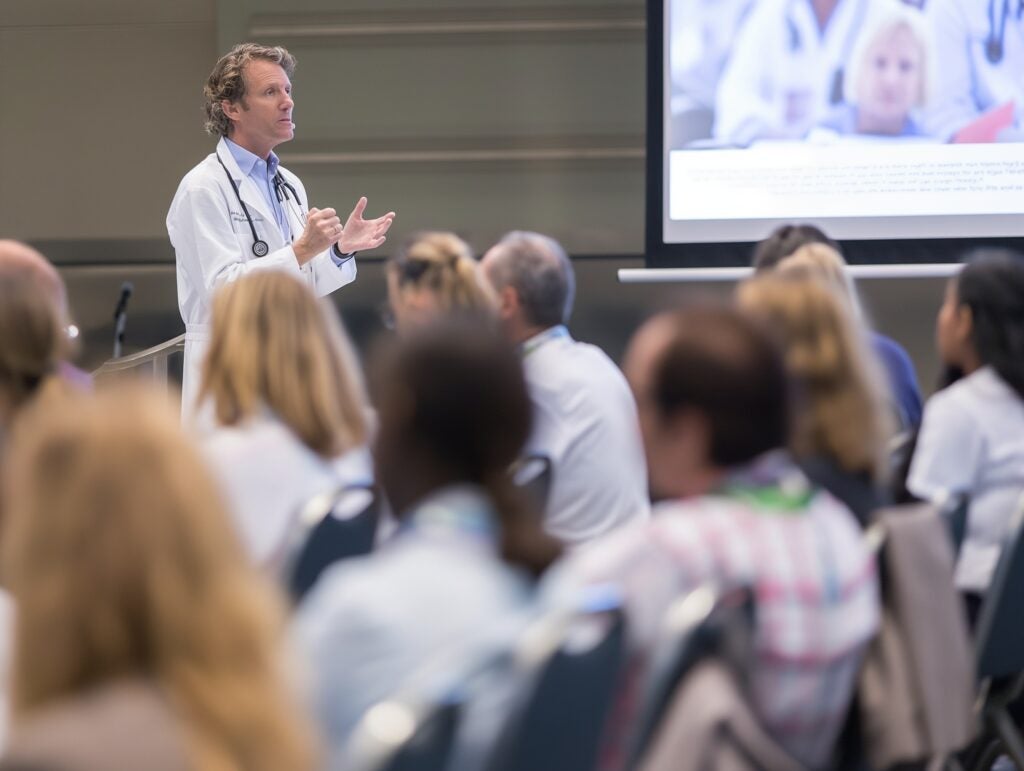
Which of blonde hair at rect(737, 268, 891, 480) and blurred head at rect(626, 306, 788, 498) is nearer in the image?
blurred head at rect(626, 306, 788, 498)

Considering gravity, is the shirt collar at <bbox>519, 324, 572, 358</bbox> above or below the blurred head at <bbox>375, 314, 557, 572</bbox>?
below

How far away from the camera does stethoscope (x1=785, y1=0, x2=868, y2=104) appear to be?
17.9 feet

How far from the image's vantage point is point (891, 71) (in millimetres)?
5496

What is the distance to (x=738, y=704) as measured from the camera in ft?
4.61

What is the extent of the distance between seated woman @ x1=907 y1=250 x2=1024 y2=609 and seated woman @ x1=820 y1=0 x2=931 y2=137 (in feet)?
10.3

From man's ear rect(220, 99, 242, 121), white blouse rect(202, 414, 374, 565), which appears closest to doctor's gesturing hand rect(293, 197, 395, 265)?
man's ear rect(220, 99, 242, 121)

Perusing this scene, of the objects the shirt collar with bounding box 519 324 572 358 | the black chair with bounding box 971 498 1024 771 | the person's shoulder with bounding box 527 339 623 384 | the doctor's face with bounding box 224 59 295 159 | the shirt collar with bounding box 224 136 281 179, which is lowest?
the black chair with bounding box 971 498 1024 771

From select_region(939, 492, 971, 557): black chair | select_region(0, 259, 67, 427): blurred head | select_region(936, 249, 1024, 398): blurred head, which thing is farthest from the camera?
select_region(936, 249, 1024, 398): blurred head

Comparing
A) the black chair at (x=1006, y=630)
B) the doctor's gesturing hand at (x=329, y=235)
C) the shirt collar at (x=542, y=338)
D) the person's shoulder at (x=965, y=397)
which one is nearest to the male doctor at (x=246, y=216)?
the doctor's gesturing hand at (x=329, y=235)

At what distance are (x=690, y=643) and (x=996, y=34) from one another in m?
4.70

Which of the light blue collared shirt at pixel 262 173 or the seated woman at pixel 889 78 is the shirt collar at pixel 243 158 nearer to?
the light blue collared shirt at pixel 262 173

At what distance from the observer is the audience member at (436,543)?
4.25ft

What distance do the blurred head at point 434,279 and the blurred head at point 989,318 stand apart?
877mm

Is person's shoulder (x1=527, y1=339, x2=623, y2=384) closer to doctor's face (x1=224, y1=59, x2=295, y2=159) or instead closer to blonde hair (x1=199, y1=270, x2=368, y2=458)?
blonde hair (x1=199, y1=270, x2=368, y2=458)
